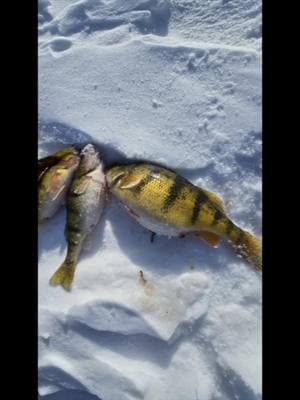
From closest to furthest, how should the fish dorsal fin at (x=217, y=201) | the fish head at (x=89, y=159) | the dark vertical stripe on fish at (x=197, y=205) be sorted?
the dark vertical stripe on fish at (x=197, y=205) → the fish dorsal fin at (x=217, y=201) → the fish head at (x=89, y=159)

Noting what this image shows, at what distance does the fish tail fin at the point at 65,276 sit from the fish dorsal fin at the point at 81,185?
0.43 m

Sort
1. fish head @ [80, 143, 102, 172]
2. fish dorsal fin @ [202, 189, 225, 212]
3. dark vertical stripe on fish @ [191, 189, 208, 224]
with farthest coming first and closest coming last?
1. fish head @ [80, 143, 102, 172]
2. fish dorsal fin @ [202, 189, 225, 212]
3. dark vertical stripe on fish @ [191, 189, 208, 224]

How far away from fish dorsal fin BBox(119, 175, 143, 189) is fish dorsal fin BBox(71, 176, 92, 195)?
22cm

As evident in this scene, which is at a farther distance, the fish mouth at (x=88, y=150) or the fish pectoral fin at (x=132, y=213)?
the fish mouth at (x=88, y=150)

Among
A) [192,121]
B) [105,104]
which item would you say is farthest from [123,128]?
[192,121]

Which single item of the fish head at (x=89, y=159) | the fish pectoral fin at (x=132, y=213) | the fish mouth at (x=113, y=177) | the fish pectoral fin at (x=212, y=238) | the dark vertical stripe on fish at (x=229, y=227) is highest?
the fish head at (x=89, y=159)

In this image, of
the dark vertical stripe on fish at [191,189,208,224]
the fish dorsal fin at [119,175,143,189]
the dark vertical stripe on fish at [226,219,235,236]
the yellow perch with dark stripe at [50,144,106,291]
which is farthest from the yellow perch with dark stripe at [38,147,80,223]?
the dark vertical stripe on fish at [226,219,235,236]

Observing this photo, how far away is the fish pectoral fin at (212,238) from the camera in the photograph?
2830 millimetres

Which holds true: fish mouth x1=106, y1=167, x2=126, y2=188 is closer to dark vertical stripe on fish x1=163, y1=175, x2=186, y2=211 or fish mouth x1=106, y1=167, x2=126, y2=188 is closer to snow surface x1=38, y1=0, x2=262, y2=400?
snow surface x1=38, y1=0, x2=262, y2=400

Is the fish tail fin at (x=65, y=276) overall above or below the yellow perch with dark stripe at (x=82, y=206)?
below

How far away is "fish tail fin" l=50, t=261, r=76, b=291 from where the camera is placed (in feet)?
9.78

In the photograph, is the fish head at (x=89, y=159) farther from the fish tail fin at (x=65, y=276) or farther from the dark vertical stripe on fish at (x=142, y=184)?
the fish tail fin at (x=65, y=276)

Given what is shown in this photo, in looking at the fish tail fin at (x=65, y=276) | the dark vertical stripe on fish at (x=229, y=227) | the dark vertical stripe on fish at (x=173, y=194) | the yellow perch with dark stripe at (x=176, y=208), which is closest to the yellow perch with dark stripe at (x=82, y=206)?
the fish tail fin at (x=65, y=276)

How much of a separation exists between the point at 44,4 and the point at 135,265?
177 cm
